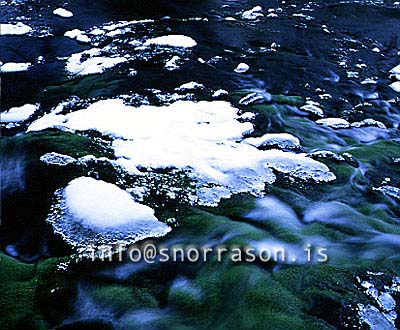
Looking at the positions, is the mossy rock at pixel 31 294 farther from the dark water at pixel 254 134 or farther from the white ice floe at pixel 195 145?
the white ice floe at pixel 195 145

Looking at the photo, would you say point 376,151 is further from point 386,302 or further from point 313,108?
point 386,302

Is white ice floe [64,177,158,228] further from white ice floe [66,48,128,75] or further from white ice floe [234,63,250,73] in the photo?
white ice floe [234,63,250,73]

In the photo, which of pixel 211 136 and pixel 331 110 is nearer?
pixel 211 136

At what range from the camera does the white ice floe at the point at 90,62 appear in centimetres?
606

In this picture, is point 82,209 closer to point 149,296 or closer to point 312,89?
point 149,296

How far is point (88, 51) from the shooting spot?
6.78m

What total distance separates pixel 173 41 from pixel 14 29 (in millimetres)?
2929

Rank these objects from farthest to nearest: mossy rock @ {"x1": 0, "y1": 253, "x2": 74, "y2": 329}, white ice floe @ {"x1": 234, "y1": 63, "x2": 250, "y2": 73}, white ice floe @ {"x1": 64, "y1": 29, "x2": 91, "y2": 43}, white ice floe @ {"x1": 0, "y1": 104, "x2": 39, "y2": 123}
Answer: white ice floe @ {"x1": 64, "y1": 29, "x2": 91, "y2": 43}
white ice floe @ {"x1": 234, "y1": 63, "x2": 250, "y2": 73}
white ice floe @ {"x1": 0, "y1": 104, "x2": 39, "y2": 123}
mossy rock @ {"x1": 0, "y1": 253, "x2": 74, "y2": 329}

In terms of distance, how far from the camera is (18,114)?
4.79m

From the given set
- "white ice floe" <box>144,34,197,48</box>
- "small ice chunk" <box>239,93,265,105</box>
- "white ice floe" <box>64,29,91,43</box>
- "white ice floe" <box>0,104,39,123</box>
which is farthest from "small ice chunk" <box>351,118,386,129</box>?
"white ice floe" <box>64,29,91,43</box>

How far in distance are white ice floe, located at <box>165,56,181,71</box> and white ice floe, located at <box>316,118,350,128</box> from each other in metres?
2.24

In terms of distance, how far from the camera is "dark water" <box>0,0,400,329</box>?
255 cm

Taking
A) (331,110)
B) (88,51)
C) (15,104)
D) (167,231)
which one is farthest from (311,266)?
(88,51)

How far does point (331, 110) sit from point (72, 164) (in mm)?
3281
